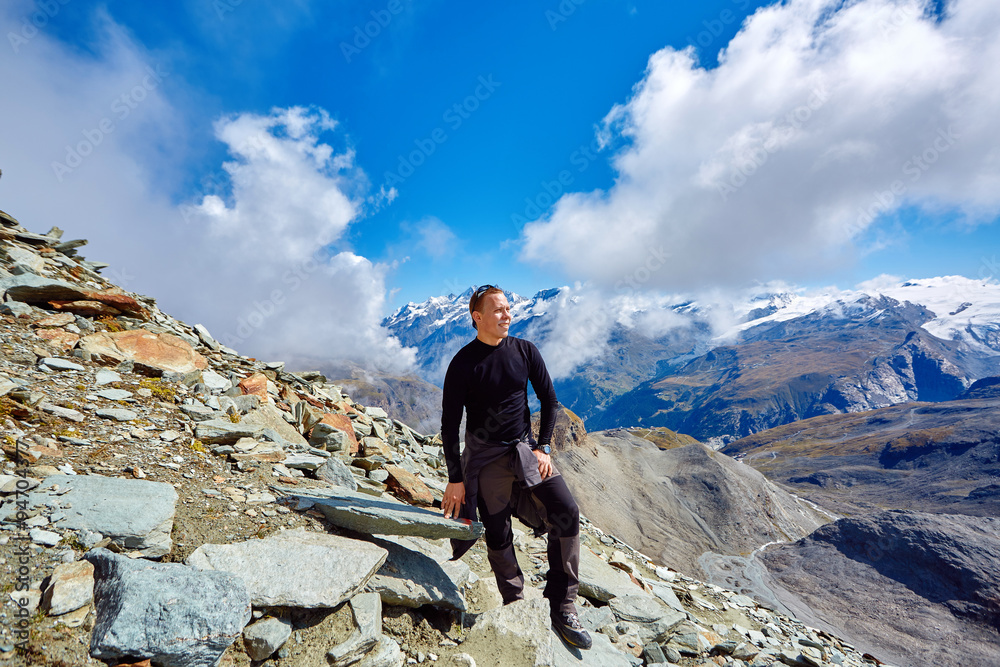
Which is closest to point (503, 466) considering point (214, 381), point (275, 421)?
point (275, 421)

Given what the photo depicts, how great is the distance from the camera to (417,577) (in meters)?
5.60

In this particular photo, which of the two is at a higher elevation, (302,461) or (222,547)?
(302,461)

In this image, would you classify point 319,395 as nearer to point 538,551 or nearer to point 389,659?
point 538,551

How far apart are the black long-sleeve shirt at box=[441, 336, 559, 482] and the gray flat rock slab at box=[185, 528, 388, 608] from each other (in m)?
1.55

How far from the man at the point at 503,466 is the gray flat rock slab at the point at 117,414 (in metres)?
5.41

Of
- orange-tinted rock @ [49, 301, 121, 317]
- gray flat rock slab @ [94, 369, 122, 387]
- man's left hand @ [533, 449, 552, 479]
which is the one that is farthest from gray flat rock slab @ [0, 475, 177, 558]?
orange-tinted rock @ [49, 301, 121, 317]

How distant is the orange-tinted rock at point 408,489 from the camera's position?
8.34 m

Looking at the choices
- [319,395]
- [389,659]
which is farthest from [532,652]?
[319,395]

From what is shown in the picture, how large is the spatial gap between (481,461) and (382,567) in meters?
1.91

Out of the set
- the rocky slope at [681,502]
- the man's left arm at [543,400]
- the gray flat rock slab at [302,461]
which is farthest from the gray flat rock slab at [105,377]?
the rocky slope at [681,502]

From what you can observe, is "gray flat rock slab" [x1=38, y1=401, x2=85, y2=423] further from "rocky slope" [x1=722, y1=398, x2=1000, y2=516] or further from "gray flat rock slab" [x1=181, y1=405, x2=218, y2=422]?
"rocky slope" [x1=722, y1=398, x2=1000, y2=516]

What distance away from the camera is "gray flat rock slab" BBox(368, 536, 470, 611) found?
16.9 feet

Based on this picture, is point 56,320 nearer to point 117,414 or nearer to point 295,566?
point 117,414

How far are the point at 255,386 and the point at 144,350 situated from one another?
244cm
